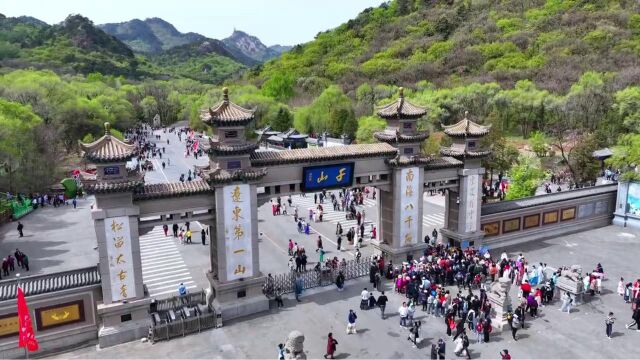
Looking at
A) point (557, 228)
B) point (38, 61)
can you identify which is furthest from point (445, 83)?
point (38, 61)

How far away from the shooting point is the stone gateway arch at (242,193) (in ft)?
60.6

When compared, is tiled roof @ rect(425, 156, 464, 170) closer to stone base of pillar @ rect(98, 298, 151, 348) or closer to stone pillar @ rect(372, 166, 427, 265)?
stone pillar @ rect(372, 166, 427, 265)

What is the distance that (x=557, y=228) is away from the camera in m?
31.2

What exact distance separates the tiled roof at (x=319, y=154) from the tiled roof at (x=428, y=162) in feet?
1.61

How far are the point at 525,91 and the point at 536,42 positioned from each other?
125 ft

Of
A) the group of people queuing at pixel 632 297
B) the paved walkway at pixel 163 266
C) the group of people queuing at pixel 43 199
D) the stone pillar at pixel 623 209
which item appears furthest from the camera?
the group of people queuing at pixel 43 199

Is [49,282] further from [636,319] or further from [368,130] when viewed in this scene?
[368,130]

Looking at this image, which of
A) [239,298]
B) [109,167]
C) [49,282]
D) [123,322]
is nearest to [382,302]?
[239,298]

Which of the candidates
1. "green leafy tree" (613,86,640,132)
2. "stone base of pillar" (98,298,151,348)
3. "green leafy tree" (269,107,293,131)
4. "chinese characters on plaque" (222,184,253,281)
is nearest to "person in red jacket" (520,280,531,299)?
"chinese characters on plaque" (222,184,253,281)

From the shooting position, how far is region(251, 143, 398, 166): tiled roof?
21734 mm

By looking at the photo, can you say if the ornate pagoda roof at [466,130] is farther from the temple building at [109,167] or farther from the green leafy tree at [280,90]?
the green leafy tree at [280,90]

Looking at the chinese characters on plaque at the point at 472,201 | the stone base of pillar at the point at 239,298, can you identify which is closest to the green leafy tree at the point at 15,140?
the stone base of pillar at the point at 239,298

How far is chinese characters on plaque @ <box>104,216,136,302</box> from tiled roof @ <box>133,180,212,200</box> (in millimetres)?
1168

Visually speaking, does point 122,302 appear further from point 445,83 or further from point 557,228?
point 445,83
